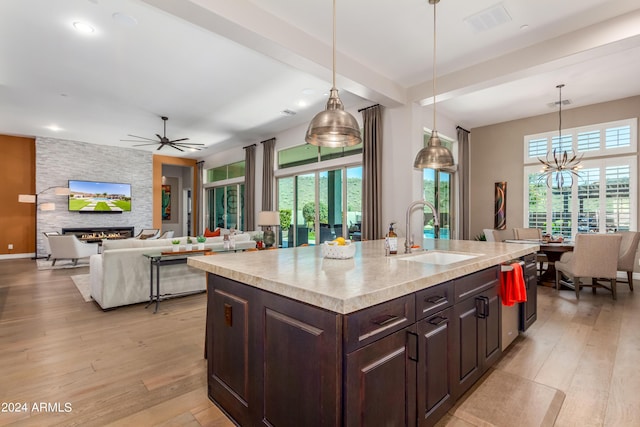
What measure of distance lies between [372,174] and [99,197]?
8.49 metres

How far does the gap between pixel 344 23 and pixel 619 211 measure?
6007 millimetres

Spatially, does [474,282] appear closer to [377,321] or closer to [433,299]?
[433,299]

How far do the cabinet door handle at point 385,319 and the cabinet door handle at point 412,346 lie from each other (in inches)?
5.9

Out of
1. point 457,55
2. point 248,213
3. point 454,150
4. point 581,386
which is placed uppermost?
point 457,55

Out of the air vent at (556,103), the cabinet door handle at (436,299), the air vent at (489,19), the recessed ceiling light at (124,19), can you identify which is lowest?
the cabinet door handle at (436,299)

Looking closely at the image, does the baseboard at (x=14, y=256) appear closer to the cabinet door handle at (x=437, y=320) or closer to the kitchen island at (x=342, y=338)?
the kitchen island at (x=342, y=338)

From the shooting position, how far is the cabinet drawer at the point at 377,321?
125 cm

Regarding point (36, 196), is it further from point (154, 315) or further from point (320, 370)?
point (320, 370)

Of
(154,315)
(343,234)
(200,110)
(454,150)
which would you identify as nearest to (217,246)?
(154,315)

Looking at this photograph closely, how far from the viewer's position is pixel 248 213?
8.94 meters

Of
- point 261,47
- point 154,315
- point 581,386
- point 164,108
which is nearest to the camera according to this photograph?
point 581,386

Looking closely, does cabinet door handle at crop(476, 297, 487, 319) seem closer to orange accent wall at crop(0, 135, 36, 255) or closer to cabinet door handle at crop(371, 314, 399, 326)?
cabinet door handle at crop(371, 314, 399, 326)

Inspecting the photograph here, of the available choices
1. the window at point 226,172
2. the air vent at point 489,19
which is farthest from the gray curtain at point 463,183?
the window at point 226,172

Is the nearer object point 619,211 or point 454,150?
point 619,211
